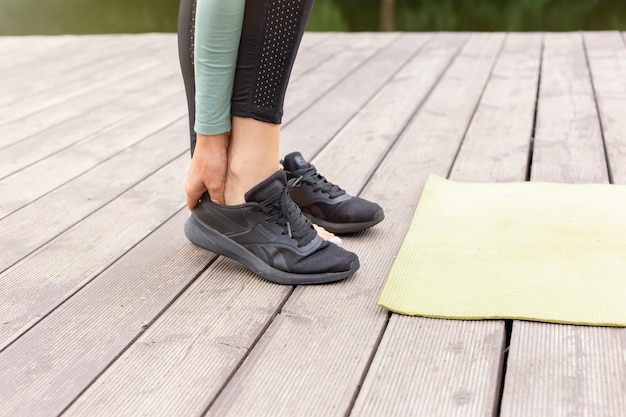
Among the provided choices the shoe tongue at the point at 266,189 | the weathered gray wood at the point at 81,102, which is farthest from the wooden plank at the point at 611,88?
the weathered gray wood at the point at 81,102

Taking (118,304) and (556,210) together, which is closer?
(118,304)

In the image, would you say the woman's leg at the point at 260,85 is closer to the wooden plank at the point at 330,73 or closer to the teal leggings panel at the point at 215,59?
the teal leggings panel at the point at 215,59

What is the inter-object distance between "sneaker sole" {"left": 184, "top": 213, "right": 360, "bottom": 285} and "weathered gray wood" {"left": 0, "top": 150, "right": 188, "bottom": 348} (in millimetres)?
130

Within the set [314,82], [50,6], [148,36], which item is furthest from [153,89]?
[50,6]

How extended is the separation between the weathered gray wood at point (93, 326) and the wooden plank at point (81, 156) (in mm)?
373

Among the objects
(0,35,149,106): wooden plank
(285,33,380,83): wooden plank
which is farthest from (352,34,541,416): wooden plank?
(0,35,149,106): wooden plank

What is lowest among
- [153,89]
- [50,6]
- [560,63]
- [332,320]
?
[50,6]

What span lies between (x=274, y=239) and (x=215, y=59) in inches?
11.3

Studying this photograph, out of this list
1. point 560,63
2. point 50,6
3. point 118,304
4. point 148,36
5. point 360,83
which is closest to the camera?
point 118,304

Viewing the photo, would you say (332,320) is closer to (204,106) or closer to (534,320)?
(534,320)

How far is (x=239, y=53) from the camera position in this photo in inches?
47.4

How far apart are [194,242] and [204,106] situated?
25 centimetres

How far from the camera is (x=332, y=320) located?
1098mm

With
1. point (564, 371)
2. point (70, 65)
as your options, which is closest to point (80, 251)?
point (564, 371)
